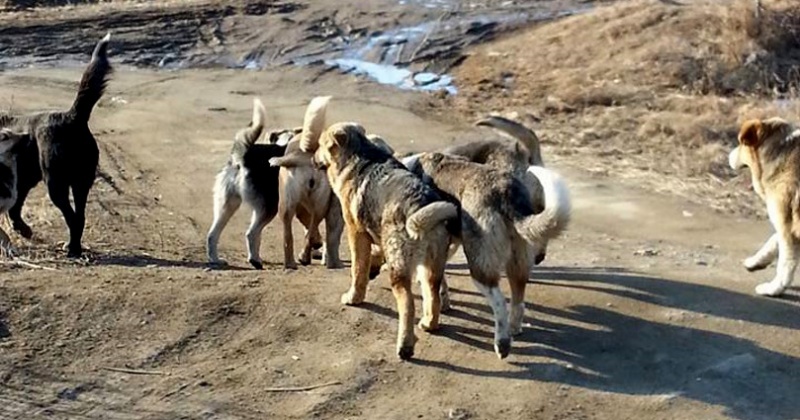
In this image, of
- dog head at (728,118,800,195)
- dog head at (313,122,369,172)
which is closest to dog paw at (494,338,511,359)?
dog head at (313,122,369,172)

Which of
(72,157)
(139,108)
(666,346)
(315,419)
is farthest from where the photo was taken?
(139,108)

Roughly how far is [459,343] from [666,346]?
1336 mm

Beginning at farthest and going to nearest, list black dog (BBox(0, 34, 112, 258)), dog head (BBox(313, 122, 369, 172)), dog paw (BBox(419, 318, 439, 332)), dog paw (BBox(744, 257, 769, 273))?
black dog (BBox(0, 34, 112, 258)) < dog paw (BBox(744, 257, 769, 273)) < dog head (BBox(313, 122, 369, 172)) < dog paw (BBox(419, 318, 439, 332))

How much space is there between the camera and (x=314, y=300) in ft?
30.9

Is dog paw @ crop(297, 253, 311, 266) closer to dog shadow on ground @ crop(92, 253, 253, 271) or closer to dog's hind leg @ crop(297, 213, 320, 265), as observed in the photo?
dog's hind leg @ crop(297, 213, 320, 265)

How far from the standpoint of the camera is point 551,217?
799 centimetres

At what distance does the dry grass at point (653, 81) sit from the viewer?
1712 centimetres

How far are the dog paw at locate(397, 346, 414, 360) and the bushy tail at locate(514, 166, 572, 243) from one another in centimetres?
103

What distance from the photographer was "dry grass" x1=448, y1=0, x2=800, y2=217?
17.1 m

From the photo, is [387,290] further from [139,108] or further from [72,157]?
[139,108]

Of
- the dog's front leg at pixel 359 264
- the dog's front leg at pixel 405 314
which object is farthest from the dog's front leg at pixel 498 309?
the dog's front leg at pixel 359 264

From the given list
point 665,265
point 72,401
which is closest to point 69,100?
point 665,265

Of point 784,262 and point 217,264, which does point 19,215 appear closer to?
point 217,264

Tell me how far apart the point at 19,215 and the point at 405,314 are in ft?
15.5
